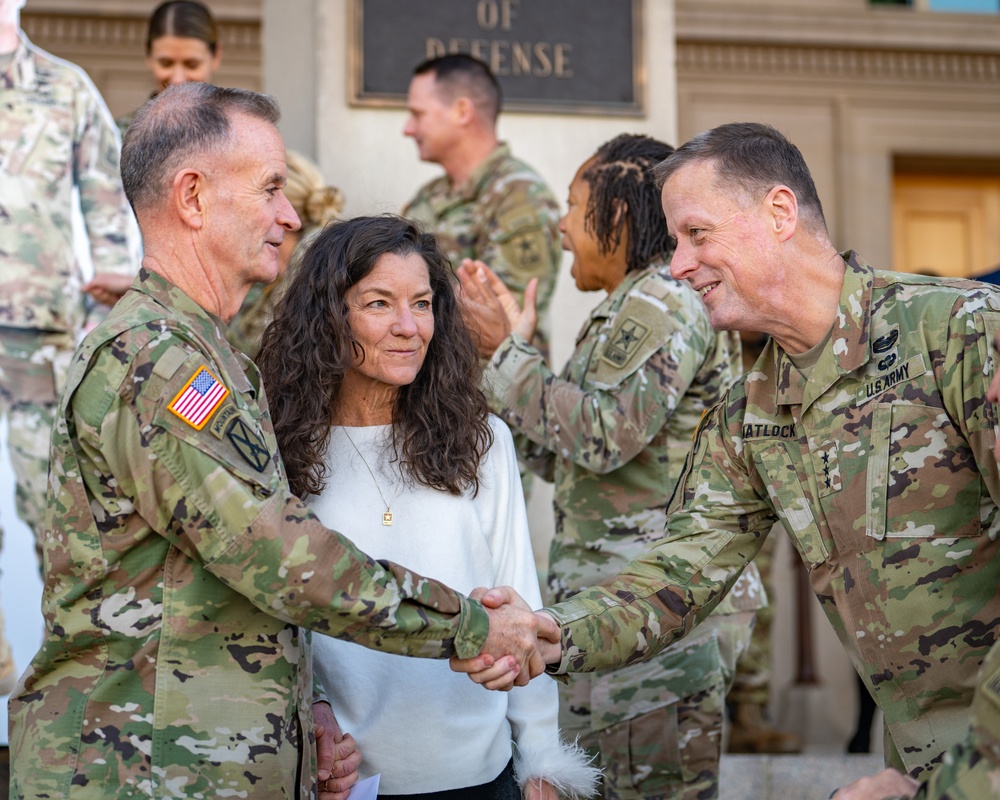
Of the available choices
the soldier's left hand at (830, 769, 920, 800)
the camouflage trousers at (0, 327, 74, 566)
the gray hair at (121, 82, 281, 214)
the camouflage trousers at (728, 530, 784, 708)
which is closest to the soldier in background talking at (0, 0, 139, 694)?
the camouflage trousers at (0, 327, 74, 566)

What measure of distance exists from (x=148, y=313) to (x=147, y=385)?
172 mm

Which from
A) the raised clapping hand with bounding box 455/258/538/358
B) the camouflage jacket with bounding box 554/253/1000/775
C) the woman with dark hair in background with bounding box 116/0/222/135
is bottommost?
the camouflage jacket with bounding box 554/253/1000/775

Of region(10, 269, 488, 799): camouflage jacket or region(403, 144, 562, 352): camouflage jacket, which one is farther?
region(403, 144, 562, 352): camouflage jacket

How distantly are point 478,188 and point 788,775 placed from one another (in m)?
2.45

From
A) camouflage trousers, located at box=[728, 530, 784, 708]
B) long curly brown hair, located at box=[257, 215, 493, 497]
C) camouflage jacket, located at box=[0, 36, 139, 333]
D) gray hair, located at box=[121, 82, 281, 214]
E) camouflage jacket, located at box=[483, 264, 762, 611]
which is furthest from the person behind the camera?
camouflage trousers, located at box=[728, 530, 784, 708]

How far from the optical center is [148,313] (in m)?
2.47

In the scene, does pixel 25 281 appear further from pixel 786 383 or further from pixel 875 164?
pixel 875 164

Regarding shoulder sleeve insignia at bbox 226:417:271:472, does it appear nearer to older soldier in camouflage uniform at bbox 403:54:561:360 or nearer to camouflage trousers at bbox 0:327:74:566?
older soldier in camouflage uniform at bbox 403:54:561:360

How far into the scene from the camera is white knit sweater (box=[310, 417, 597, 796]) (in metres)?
2.80

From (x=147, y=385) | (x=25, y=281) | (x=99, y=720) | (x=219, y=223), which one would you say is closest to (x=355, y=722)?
(x=99, y=720)

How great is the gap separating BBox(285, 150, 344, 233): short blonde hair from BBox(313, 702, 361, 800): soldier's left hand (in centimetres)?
283

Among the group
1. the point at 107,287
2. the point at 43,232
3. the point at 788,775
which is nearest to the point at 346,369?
the point at 107,287

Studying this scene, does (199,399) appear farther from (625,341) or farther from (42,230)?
(42,230)

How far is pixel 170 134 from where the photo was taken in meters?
2.63
